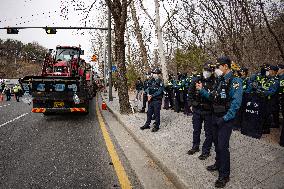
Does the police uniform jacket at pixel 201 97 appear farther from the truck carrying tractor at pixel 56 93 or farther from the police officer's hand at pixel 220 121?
the truck carrying tractor at pixel 56 93

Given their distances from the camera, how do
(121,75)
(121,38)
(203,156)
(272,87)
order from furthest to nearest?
(121,75) < (121,38) < (272,87) < (203,156)

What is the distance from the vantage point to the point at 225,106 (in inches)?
207

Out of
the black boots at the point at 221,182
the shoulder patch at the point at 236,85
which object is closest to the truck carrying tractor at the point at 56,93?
the shoulder patch at the point at 236,85

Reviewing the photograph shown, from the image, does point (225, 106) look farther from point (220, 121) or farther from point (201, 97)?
point (201, 97)

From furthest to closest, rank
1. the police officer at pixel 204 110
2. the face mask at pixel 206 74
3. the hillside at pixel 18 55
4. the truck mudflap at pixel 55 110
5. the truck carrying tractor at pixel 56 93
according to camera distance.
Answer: the hillside at pixel 18 55 → the truck mudflap at pixel 55 110 → the truck carrying tractor at pixel 56 93 → the police officer at pixel 204 110 → the face mask at pixel 206 74

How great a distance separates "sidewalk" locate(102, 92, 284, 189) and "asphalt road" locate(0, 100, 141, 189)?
0.78 metres

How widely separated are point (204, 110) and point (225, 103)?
176 cm

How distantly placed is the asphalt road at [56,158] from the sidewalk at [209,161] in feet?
2.55

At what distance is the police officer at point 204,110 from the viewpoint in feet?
21.2

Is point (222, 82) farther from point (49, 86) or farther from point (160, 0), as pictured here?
point (160, 0)

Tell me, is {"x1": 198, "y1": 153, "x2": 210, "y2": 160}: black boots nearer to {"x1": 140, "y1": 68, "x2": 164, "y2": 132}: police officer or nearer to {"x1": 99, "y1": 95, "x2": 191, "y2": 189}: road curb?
{"x1": 99, "y1": 95, "x2": 191, "y2": 189}: road curb

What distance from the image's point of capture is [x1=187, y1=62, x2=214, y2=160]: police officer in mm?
6457

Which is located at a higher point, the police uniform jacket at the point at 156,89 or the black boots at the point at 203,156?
the police uniform jacket at the point at 156,89

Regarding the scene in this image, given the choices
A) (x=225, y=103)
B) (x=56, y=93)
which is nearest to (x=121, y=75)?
(x=56, y=93)
